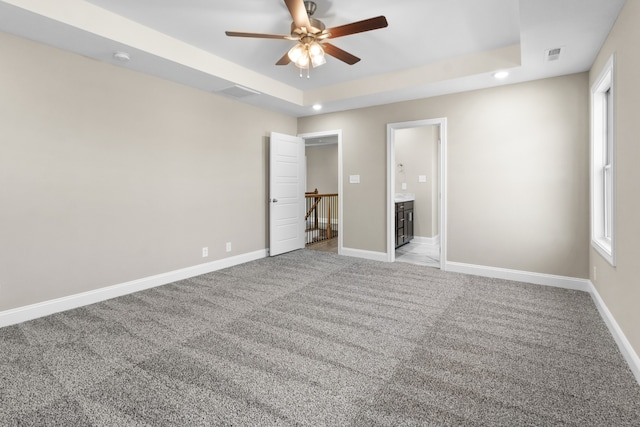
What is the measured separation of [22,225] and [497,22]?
15.4 feet

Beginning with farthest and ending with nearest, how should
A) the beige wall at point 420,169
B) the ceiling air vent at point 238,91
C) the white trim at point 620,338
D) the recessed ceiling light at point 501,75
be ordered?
the beige wall at point 420,169 → the ceiling air vent at point 238,91 → the recessed ceiling light at point 501,75 → the white trim at point 620,338

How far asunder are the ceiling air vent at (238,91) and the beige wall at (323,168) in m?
4.87

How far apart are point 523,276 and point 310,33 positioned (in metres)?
3.69

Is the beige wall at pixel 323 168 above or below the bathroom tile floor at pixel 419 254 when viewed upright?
above

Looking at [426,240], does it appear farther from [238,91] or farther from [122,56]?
[122,56]

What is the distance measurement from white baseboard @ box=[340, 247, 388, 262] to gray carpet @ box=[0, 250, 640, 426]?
Result: 1.55 meters

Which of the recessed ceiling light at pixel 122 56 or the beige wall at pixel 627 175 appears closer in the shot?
the beige wall at pixel 627 175

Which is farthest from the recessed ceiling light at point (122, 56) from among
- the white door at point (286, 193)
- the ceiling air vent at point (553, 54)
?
the ceiling air vent at point (553, 54)

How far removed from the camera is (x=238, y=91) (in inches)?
170

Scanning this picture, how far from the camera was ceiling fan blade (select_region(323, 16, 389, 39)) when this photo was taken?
240cm

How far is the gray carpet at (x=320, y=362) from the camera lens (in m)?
1.67

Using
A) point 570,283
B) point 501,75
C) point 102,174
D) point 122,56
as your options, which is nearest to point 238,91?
point 122,56

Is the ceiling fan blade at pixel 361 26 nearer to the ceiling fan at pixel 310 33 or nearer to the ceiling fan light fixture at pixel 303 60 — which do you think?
the ceiling fan at pixel 310 33

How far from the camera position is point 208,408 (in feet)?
5.55
